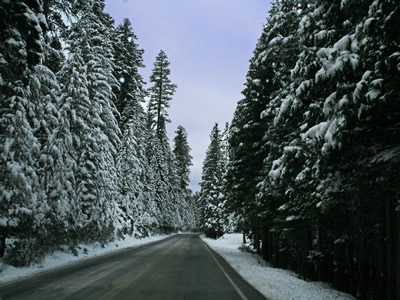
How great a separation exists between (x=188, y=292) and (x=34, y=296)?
3.51m

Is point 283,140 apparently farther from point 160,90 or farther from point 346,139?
point 160,90

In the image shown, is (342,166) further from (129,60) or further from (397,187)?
(129,60)

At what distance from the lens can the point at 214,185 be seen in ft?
170

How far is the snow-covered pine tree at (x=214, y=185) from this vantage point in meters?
48.5

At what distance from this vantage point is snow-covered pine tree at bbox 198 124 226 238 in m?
48.5

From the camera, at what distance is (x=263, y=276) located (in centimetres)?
1161

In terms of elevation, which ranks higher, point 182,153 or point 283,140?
point 182,153

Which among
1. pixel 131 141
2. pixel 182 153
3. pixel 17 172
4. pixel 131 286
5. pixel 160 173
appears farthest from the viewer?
pixel 182 153

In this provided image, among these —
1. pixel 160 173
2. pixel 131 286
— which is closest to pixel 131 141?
pixel 160 173

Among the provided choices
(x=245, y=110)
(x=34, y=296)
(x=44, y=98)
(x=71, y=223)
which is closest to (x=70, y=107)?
(x=44, y=98)

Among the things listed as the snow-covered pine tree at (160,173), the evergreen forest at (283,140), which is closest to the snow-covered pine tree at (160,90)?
the snow-covered pine tree at (160,173)

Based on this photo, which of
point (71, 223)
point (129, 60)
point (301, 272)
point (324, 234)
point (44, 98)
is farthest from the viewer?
point (129, 60)

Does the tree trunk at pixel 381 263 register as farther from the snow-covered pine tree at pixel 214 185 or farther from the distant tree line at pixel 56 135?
the snow-covered pine tree at pixel 214 185

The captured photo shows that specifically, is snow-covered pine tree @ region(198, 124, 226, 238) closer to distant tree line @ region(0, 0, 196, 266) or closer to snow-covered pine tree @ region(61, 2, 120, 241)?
distant tree line @ region(0, 0, 196, 266)
